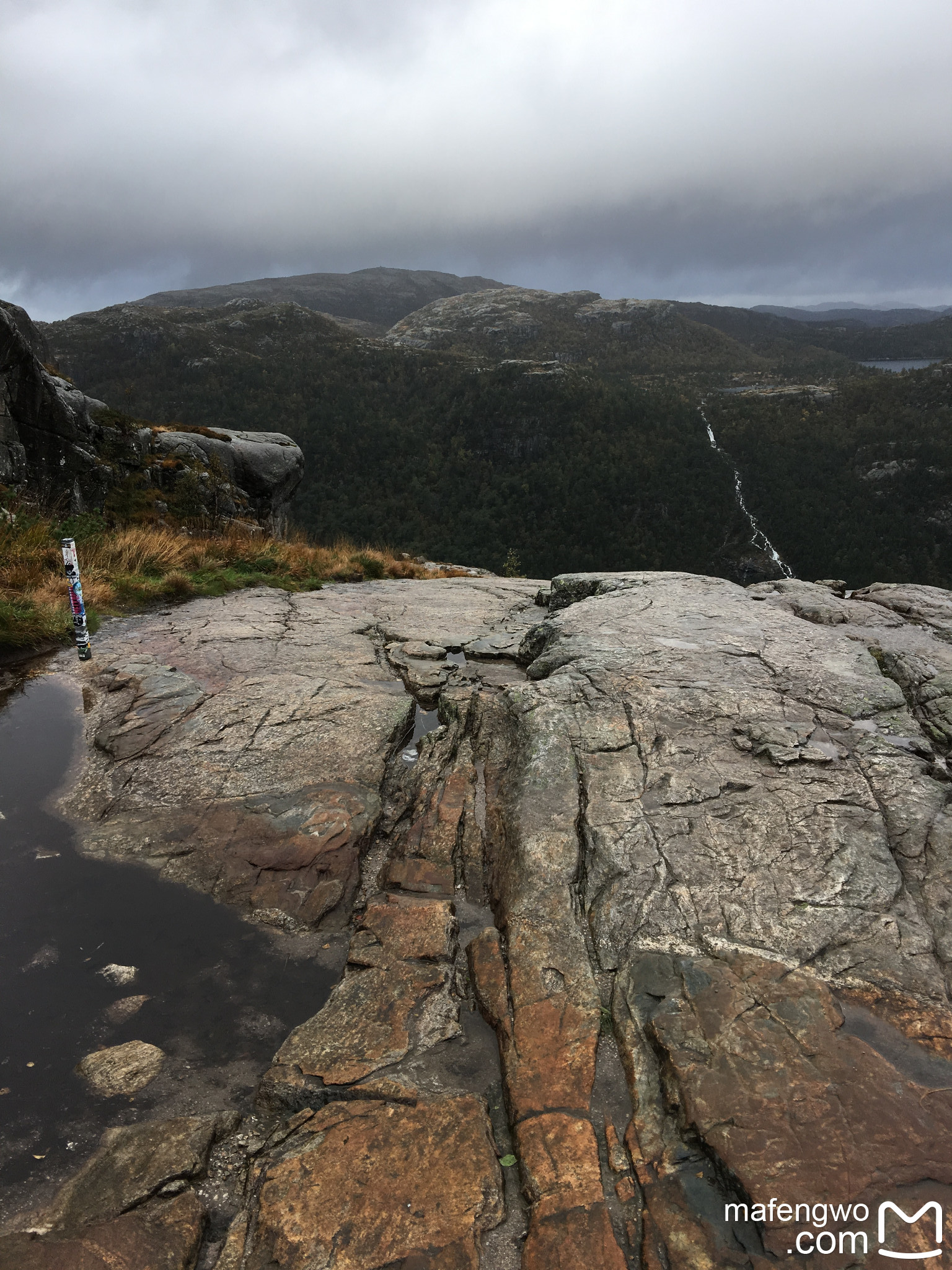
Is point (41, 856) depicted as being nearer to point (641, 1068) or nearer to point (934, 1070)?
point (641, 1068)

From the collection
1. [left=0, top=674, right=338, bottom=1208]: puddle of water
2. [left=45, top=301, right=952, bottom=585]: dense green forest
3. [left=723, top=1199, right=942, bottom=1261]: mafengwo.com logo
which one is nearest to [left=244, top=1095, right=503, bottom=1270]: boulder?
[left=0, top=674, right=338, bottom=1208]: puddle of water

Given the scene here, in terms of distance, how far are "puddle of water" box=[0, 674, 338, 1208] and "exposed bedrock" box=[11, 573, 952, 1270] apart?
18cm

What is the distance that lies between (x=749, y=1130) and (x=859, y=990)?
86 cm

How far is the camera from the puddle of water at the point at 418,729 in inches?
195

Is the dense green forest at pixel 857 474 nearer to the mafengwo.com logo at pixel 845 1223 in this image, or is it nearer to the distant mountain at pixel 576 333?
the distant mountain at pixel 576 333

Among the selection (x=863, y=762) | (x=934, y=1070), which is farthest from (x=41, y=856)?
(x=863, y=762)

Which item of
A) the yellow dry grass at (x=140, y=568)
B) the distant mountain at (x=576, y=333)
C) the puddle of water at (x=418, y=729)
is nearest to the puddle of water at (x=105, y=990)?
the puddle of water at (x=418, y=729)

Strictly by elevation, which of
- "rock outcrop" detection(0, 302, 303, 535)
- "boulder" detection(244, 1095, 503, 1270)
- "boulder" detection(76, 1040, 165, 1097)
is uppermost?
"rock outcrop" detection(0, 302, 303, 535)

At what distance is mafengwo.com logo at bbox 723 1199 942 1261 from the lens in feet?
6.26

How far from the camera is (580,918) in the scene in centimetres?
319

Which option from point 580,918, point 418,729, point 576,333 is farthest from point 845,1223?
point 576,333

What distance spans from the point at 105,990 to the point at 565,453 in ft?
232

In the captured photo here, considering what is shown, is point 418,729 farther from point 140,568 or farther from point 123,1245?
point 140,568

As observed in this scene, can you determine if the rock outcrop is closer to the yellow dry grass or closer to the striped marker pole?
the yellow dry grass
